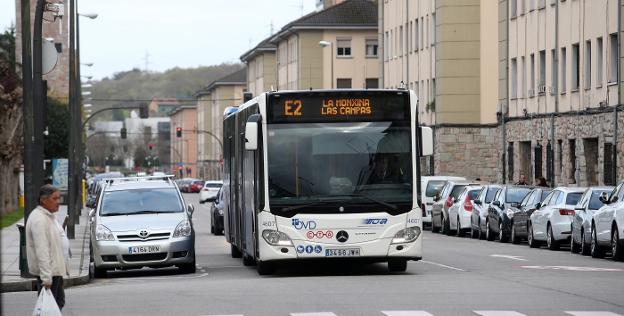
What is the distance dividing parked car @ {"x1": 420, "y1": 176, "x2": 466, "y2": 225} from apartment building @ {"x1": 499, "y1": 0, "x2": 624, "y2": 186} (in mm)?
4280

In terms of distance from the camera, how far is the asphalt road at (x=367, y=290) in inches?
689

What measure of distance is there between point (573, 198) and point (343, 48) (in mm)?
76153

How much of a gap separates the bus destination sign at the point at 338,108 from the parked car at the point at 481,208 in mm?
18671

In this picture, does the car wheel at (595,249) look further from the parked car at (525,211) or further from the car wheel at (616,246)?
the parked car at (525,211)

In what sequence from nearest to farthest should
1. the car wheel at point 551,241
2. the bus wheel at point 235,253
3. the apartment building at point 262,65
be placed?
the bus wheel at point 235,253 → the car wheel at point 551,241 → the apartment building at point 262,65

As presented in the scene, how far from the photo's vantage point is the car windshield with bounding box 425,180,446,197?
53531 mm

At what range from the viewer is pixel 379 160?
24.0 m

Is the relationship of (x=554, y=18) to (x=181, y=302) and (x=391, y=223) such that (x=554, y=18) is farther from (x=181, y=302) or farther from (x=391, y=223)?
(x=181, y=302)

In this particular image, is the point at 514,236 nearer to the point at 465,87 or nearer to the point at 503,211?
the point at 503,211

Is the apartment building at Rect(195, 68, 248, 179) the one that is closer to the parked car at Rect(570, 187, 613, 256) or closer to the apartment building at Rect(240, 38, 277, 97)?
the apartment building at Rect(240, 38, 277, 97)

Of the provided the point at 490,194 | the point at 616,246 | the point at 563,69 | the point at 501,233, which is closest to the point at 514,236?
the point at 501,233

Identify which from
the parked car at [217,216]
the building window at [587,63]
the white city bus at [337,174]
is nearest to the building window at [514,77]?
the building window at [587,63]

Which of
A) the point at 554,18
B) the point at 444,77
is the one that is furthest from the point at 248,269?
the point at 444,77

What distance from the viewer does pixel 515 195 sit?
4131 centimetres
